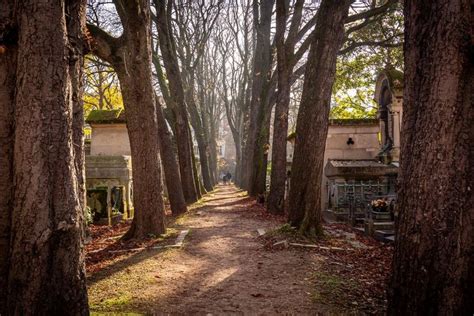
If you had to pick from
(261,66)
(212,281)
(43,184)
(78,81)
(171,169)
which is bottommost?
(212,281)

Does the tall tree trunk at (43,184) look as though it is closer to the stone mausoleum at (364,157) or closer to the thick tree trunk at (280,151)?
the stone mausoleum at (364,157)

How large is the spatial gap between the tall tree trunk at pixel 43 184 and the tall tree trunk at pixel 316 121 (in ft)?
17.5

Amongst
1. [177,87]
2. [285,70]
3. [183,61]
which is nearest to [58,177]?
[285,70]

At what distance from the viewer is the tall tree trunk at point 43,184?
277 centimetres

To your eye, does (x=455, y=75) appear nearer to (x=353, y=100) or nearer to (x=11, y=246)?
(x=11, y=246)

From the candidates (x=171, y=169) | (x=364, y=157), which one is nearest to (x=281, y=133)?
(x=171, y=169)

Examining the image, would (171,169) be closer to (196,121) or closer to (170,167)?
(170,167)

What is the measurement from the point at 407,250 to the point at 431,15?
2006 mm

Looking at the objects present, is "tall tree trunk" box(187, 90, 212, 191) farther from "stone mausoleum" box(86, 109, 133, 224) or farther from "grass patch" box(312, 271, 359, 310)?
"grass patch" box(312, 271, 359, 310)

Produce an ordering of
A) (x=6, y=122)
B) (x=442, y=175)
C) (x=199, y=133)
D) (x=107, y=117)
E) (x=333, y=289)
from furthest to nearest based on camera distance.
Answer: (x=199, y=133) < (x=107, y=117) < (x=333, y=289) < (x=6, y=122) < (x=442, y=175)

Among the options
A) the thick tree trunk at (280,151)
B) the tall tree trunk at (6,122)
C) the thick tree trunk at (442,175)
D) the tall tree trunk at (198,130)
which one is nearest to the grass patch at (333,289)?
the thick tree trunk at (442,175)

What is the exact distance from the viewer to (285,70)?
1120cm

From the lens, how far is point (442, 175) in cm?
292

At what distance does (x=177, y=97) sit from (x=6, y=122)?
11219mm
